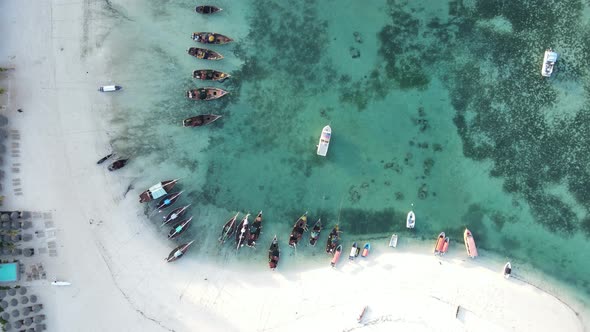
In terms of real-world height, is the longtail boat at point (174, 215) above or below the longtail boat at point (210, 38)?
below

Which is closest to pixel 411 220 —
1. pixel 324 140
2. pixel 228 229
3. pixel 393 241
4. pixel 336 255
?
pixel 393 241

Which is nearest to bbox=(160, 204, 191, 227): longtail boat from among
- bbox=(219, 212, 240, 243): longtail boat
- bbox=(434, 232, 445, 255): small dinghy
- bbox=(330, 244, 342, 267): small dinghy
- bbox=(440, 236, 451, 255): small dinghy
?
bbox=(219, 212, 240, 243): longtail boat

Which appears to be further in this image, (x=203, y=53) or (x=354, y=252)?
(x=354, y=252)

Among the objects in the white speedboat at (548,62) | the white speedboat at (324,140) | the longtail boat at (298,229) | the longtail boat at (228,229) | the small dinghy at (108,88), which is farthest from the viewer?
the longtail boat at (228,229)

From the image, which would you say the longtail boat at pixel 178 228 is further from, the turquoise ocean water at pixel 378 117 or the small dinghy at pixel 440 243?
the small dinghy at pixel 440 243

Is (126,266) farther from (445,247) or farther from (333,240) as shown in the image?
(445,247)

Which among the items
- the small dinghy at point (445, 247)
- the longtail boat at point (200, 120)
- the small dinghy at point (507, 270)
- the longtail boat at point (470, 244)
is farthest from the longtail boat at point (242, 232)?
Result: the small dinghy at point (507, 270)

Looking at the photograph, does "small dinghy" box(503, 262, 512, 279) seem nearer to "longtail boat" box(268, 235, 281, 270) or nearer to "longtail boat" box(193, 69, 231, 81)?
"longtail boat" box(268, 235, 281, 270)
